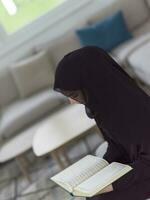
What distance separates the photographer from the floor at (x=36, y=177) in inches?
139

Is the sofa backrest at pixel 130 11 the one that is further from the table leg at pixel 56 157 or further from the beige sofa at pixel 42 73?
the table leg at pixel 56 157

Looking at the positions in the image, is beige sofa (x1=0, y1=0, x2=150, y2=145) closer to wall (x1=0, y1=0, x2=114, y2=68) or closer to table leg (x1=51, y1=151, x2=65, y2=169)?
wall (x1=0, y1=0, x2=114, y2=68)

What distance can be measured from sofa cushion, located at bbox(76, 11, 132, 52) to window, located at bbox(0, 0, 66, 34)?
68cm

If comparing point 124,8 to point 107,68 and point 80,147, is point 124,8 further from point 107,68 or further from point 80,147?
point 107,68

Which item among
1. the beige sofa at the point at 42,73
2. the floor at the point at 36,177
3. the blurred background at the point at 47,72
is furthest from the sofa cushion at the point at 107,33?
the floor at the point at 36,177

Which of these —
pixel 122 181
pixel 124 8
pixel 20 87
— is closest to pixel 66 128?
pixel 20 87

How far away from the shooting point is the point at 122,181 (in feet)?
6.23

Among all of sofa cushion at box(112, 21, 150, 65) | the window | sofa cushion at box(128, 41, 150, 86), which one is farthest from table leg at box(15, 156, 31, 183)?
the window

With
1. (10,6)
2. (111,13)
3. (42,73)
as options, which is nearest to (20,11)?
(10,6)

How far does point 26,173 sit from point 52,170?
8.9 inches

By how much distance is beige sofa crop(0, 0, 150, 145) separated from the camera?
430 cm

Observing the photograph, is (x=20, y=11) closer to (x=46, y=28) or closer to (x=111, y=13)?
(x=46, y=28)

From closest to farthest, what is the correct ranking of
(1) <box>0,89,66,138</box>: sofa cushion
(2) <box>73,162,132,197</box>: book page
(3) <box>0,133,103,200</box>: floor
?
(2) <box>73,162,132,197</box>: book page < (3) <box>0,133,103,200</box>: floor < (1) <box>0,89,66,138</box>: sofa cushion

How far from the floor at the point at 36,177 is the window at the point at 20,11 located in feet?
5.35
